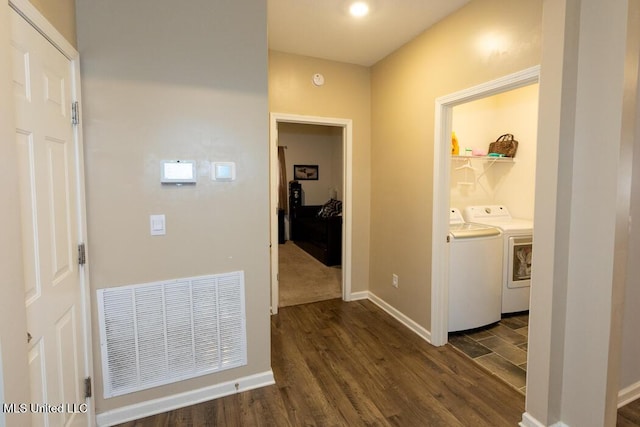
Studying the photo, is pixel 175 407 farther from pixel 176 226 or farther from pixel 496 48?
pixel 496 48

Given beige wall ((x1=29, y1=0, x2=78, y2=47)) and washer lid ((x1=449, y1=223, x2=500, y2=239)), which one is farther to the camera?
washer lid ((x1=449, y1=223, x2=500, y2=239))

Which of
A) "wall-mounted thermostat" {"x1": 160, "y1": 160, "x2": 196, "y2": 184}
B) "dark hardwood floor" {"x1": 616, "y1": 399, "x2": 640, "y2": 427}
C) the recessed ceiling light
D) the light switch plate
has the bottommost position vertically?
"dark hardwood floor" {"x1": 616, "y1": 399, "x2": 640, "y2": 427}

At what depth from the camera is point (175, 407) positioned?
6.42 ft

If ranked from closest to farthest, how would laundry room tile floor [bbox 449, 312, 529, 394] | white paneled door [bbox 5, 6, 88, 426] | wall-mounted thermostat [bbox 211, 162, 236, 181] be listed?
white paneled door [bbox 5, 6, 88, 426] → wall-mounted thermostat [bbox 211, 162, 236, 181] → laundry room tile floor [bbox 449, 312, 529, 394]

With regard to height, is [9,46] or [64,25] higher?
[64,25]

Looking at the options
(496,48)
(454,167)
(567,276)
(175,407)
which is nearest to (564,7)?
(496,48)

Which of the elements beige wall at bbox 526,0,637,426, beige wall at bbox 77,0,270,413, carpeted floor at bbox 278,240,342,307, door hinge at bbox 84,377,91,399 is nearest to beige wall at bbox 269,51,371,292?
carpeted floor at bbox 278,240,342,307

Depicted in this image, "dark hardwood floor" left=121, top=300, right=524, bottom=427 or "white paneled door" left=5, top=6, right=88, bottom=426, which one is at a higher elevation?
"white paneled door" left=5, top=6, right=88, bottom=426

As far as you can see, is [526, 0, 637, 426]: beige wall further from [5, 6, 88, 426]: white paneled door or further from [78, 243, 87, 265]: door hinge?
[78, 243, 87, 265]: door hinge

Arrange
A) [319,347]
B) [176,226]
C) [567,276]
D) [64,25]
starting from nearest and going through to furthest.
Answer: [64,25] < [567,276] < [176,226] < [319,347]

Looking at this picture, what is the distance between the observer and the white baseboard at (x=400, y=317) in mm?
2857

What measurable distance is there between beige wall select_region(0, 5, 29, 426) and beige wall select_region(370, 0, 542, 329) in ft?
8.12

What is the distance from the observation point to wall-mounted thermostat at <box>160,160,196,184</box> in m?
1.84

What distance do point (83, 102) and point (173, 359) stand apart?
155cm
